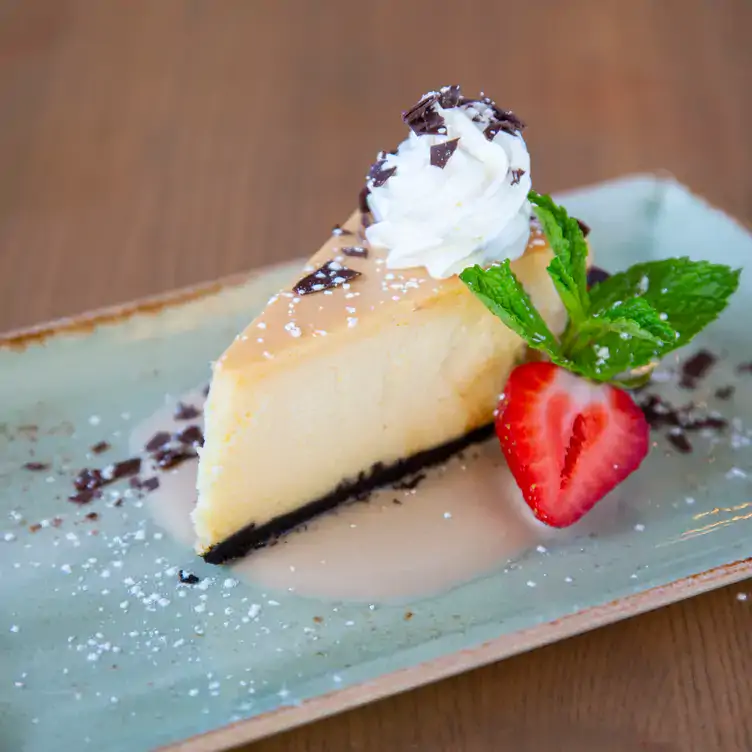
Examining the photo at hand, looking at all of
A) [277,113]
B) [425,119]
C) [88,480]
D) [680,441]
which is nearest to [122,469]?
[88,480]

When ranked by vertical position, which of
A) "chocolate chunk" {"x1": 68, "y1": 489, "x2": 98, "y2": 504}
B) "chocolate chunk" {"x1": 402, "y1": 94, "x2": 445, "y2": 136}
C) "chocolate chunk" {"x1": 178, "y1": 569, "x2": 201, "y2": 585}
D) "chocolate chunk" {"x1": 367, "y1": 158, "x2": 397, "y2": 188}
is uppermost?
"chocolate chunk" {"x1": 402, "y1": 94, "x2": 445, "y2": 136}

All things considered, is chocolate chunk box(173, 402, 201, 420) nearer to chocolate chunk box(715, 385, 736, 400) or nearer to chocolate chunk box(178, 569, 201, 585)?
chocolate chunk box(178, 569, 201, 585)

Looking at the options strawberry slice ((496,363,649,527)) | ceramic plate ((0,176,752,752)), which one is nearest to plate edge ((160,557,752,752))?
ceramic plate ((0,176,752,752))

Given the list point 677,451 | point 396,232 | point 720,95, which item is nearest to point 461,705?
point 677,451

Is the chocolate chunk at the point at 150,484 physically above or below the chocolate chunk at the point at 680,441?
above

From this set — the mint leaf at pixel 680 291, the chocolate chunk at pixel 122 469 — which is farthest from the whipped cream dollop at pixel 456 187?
the chocolate chunk at pixel 122 469

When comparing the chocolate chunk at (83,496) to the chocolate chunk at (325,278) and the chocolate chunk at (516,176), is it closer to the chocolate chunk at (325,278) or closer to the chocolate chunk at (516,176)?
the chocolate chunk at (325,278)
